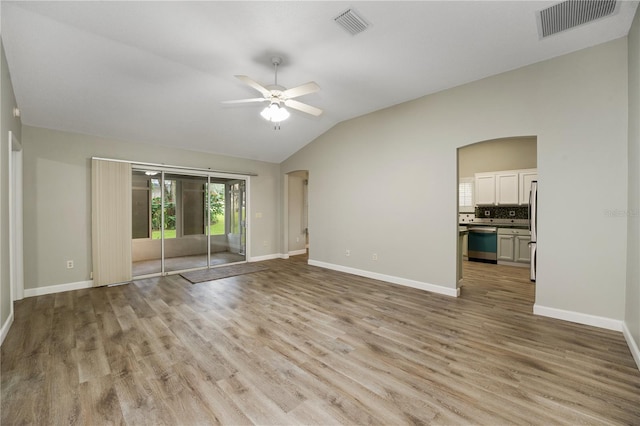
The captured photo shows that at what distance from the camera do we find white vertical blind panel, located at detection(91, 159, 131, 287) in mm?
4660

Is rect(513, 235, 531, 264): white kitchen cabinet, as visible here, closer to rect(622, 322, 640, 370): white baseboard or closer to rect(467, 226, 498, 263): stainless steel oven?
rect(467, 226, 498, 263): stainless steel oven

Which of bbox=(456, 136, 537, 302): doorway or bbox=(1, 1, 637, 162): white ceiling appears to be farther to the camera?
bbox=(456, 136, 537, 302): doorway

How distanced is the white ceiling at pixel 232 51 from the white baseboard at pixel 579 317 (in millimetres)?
3167

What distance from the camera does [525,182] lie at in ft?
20.4

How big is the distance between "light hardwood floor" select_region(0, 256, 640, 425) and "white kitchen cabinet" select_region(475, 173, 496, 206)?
11.2 ft

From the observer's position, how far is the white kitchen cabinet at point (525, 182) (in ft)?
20.1

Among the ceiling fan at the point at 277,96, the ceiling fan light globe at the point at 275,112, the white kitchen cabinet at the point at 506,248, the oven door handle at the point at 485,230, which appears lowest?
the white kitchen cabinet at the point at 506,248

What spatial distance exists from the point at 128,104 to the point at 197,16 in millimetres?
2366

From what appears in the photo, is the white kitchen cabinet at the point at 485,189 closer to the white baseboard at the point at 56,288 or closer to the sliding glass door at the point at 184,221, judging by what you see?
the sliding glass door at the point at 184,221

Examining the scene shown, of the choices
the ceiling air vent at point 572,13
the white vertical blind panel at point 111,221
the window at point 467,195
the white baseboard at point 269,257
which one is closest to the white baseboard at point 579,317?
the ceiling air vent at point 572,13

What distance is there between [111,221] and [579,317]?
23.4ft

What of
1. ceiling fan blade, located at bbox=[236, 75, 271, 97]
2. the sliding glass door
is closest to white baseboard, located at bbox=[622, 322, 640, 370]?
ceiling fan blade, located at bbox=[236, 75, 271, 97]

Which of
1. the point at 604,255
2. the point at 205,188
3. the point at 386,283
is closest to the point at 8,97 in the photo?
the point at 205,188

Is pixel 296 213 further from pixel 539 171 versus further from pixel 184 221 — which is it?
pixel 539 171
